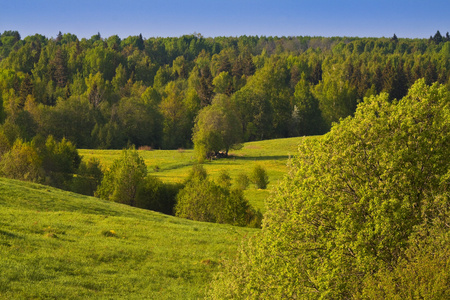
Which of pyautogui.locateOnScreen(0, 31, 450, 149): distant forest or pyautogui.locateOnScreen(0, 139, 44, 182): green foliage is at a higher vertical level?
pyautogui.locateOnScreen(0, 31, 450, 149): distant forest

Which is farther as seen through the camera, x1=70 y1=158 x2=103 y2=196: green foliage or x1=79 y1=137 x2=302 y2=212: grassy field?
x1=79 y1=137 x2=302 y2=212: grassy field

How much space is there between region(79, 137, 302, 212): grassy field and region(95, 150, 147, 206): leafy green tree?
1290 cm

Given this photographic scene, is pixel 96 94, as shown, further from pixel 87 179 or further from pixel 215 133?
pixel 87 179

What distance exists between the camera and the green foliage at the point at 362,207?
16.8 m

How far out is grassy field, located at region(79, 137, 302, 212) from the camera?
83375mm

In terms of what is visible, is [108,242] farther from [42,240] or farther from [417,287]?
[417,287]

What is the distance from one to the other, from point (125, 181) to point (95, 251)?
3364cm

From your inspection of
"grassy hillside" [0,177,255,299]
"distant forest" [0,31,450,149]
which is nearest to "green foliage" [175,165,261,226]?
"grassy hillside" [0,177,255,299]

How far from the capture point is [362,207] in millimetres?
17969

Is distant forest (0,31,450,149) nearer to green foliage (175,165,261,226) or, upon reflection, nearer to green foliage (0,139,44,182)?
green foliage (0,139,44,182)

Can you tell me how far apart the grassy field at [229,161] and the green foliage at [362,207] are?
4805 centimetres

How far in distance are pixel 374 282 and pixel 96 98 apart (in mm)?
144619

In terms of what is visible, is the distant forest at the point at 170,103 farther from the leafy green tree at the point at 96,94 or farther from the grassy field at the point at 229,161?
the grassy field at the point at 229,161

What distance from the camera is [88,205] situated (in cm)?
4288
